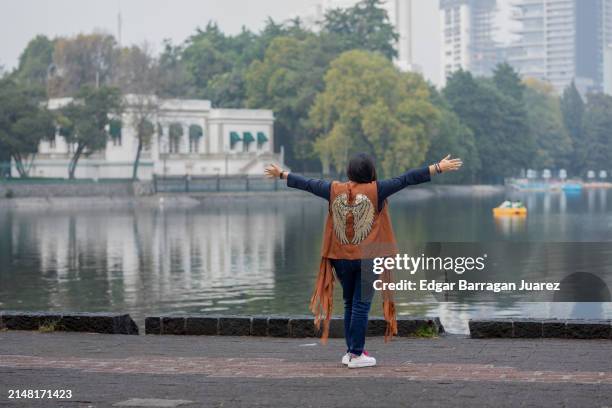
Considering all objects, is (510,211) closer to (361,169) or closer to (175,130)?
(175,130)

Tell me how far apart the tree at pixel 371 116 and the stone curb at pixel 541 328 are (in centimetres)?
9507

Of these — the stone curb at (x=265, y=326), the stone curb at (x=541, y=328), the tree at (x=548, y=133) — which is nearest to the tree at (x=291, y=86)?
the tree at (x=548, y=133)

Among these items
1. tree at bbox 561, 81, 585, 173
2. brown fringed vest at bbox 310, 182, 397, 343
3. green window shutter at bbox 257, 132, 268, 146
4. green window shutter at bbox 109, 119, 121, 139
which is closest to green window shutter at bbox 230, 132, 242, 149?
green window shutter at bbox 257, 132, 268, 146

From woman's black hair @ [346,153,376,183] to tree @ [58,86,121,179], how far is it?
9133 centimetres

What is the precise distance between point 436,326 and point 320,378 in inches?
141

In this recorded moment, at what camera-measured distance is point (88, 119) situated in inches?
4058

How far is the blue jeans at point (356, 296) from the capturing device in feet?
37.3

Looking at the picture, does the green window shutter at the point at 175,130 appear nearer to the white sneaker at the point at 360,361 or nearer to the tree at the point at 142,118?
the tree at the point at 142,118

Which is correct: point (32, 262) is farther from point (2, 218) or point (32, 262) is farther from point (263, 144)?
point (263, 144)

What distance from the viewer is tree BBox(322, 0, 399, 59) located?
14162 centimetres

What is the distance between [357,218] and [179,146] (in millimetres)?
109400

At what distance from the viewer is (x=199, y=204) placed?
105 metres

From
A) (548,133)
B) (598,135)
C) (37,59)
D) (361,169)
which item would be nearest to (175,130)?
(37,59)

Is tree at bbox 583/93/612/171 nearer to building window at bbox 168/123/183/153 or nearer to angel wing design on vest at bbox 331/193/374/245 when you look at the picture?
building window at bbox 168/123/183/153
